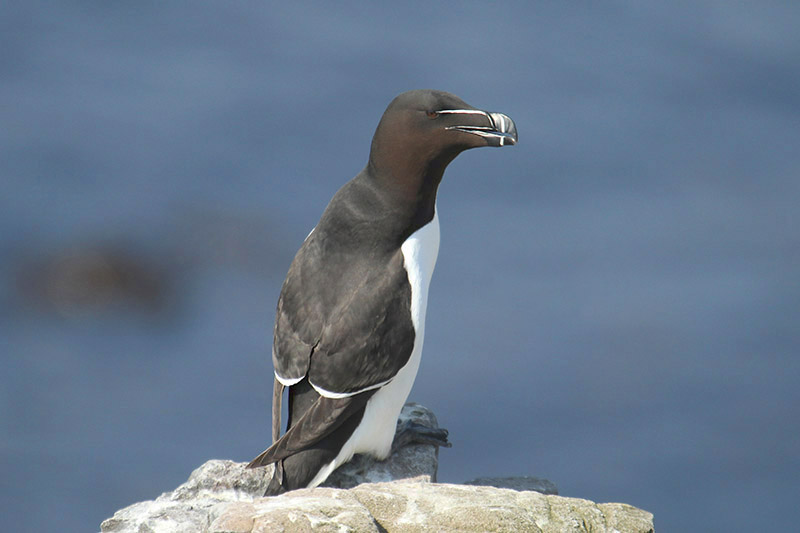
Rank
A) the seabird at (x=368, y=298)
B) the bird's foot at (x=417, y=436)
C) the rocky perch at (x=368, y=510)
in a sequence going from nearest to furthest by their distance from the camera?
1. the rocky perch at (x=368, y=510)
2. the seabird at (x=368, y=298)
3. the bird's foot at (x=417, y=436)

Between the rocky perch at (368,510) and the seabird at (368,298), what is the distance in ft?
1.52

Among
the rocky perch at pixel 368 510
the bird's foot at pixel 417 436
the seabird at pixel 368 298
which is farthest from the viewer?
the bird's foot at pixel 417 436

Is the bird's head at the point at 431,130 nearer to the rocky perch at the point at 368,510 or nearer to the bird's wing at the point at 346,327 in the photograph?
the bird's wing at the point at 346,327

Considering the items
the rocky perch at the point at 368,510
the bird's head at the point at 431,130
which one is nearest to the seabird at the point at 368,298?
the bird's head at the point at 431,130

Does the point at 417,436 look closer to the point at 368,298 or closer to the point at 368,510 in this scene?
the point at 368,298

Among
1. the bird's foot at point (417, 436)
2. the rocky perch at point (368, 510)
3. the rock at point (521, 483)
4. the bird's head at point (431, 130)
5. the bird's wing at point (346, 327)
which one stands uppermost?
the bird's head at point (431, 130)

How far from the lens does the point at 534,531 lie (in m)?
4.20

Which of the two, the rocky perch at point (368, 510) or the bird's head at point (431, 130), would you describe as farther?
the bird's head at point (431, 130)

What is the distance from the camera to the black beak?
18.2ft

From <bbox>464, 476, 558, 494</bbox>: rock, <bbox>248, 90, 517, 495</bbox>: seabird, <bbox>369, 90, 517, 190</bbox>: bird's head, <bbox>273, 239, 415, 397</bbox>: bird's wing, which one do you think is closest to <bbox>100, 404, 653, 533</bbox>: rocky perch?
<bbox>248, 90, 517, 495</bbox>: seabird

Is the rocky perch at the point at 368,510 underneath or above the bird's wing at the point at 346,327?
underneath

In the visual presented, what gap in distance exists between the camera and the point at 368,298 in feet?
18.5

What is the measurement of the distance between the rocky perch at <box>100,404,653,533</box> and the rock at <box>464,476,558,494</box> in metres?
1.30

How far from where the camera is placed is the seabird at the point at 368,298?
18.0ft
